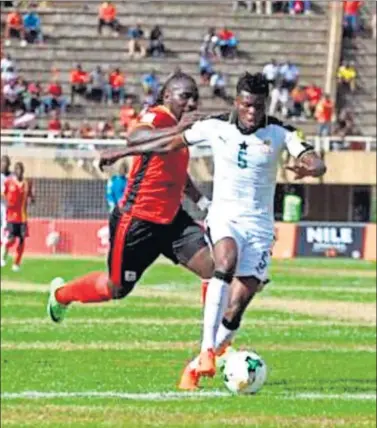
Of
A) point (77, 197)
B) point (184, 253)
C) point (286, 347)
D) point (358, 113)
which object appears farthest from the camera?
point (358, 113)

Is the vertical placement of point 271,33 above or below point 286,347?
above

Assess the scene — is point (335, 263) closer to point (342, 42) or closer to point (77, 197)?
point (77, 197)

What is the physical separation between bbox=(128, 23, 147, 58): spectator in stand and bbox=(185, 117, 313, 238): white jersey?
3768 centimetres

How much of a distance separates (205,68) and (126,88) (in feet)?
7.91

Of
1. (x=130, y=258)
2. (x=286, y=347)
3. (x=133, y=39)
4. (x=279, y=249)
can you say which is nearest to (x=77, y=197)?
(x=279, y=249)

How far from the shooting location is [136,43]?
Answer: 49562 mm

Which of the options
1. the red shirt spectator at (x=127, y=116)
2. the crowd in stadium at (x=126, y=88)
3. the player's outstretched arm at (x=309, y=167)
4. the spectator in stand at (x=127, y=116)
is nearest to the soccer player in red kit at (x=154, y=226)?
the player's outstretched arm at (x=309, y=167)

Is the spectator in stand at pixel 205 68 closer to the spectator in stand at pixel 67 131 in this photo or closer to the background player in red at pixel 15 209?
the spectator in stand at pixel 67 131

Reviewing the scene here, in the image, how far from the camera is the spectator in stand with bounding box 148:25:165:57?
162 feet

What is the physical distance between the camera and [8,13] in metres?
49.8

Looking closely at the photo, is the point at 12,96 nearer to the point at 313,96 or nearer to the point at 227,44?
the point at 227,44

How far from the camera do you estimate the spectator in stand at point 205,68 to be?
160 feet

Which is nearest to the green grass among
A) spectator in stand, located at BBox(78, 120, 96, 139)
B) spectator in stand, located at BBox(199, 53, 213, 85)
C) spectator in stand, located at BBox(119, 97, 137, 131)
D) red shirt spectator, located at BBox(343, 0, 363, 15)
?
spectator in stand, located at BBox(78, 120, 96, 139)

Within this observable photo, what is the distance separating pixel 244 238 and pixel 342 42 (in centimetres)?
3934
